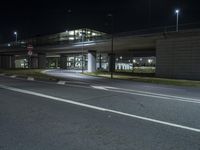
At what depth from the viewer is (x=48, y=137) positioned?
6.14 meters

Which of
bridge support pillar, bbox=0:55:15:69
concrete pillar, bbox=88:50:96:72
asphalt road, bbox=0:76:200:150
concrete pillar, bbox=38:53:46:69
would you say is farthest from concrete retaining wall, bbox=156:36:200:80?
bridge support pillar, bbox=0:55:15:69

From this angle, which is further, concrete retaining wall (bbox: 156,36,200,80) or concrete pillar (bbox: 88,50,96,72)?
concrete pillar (bbox: 88,50,96,72)

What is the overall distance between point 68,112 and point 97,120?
1.69 metres

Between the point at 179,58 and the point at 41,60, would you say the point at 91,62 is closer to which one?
the point at 179,58

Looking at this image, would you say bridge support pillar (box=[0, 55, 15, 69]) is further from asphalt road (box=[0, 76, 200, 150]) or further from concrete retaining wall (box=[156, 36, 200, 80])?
asphalt road (box=[0, 76, 200, 150])

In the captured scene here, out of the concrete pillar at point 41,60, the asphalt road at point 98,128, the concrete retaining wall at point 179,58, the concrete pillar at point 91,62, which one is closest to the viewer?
the asphalt road at point 98,128

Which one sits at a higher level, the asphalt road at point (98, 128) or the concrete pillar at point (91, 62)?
the concrete pillar at point (91, 62)

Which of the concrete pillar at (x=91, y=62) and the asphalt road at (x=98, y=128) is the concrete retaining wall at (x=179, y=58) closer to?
the concrete pillar at (x=91, y=62)

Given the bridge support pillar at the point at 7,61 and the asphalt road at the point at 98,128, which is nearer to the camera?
the asphalt road at the point at 98,128

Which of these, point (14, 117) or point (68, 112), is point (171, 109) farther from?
point (14, 117)

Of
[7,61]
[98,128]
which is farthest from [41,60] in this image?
[98,128]

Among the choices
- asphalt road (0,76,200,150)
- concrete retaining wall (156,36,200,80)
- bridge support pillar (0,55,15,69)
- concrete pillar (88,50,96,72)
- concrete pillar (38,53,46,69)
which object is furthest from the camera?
bridge support pillar (0,55,15,69)

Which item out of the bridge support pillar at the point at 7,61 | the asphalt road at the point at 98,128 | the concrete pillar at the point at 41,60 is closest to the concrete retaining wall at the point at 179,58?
the asphalt road at the point at 98,128

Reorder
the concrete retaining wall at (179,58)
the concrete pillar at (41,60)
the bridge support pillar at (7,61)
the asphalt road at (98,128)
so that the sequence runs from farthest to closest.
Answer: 1. the bridge support pillar at (7,61)
2. the concrete pillar at (41,60)
3. the concrete retaining wall at (179,58)
4. the asphalt road at (98,128)
